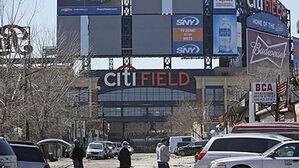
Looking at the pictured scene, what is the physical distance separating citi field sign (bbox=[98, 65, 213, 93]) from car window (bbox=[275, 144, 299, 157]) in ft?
295

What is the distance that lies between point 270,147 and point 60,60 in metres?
28.1

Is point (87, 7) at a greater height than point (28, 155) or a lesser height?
greater

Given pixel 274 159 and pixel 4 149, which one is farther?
pixel 274 159

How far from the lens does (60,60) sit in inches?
1780

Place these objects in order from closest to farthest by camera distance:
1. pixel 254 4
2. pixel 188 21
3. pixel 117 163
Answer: pixel 117 163, pixel 188 21, pixel 254 4

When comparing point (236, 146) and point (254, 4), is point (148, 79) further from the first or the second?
point (236, 146)

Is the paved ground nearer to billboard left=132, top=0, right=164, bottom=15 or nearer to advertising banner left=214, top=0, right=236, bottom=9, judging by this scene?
advertising banner left=214, top=0, right=236, bottom=9

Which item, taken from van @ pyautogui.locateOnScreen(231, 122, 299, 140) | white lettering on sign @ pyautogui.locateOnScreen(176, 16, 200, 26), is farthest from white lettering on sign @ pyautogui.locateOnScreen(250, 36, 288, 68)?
van @ pyautogui.locateOnScreen(231, 122, 299, 140)

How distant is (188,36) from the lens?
9244cm

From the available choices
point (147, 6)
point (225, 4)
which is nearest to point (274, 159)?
point (225, 4)

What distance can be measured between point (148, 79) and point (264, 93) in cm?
7400

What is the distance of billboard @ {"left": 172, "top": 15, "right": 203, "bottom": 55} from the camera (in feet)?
303

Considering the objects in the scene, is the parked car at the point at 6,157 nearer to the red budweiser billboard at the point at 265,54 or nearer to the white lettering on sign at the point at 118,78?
the red budweiser billboard at the point at 265,54

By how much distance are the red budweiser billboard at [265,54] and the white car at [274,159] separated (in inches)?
2823
